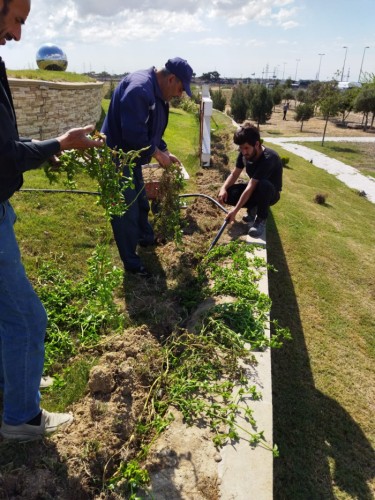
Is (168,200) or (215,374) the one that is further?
(168,200)

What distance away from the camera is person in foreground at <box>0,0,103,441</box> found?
1.70 meters

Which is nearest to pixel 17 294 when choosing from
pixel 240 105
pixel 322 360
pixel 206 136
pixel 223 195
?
pixel 322 360

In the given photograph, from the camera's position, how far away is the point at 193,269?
4246 millimetres

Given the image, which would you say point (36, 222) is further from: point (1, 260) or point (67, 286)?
point (1, 260)

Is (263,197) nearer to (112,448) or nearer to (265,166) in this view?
(265,166)

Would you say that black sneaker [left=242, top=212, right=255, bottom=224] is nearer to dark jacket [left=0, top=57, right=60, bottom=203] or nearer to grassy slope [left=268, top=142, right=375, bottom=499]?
grassy slope [left=268, top=142, right=375, bottom=499]

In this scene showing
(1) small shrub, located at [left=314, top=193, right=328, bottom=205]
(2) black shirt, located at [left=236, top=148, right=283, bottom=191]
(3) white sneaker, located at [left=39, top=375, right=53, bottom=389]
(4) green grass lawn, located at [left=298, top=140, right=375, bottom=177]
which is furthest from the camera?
(4) green grass lawn, located at [left=298, top=140, right=375, bottom=177]

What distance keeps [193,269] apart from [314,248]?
2.88m

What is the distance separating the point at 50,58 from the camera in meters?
14.7

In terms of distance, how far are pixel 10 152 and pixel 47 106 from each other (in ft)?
28.3

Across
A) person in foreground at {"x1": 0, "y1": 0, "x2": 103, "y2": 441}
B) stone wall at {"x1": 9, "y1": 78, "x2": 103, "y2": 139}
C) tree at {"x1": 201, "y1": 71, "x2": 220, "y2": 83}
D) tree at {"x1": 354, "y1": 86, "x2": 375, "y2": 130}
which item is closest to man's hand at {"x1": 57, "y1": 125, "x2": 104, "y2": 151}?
person in foreground at {"x1": 0, "y1": 0, "x2": 103, "y2": 441}

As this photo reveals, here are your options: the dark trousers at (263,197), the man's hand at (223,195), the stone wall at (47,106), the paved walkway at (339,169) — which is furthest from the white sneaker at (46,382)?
the paved walkway at (339,169)

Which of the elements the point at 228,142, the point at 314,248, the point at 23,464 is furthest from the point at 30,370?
the point at 228,142

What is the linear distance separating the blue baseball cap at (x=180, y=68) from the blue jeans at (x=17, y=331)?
91.6 inches
